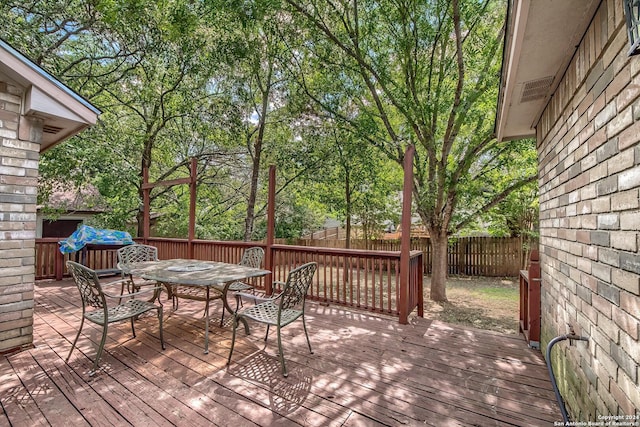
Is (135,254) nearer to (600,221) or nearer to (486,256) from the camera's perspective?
(600,221)

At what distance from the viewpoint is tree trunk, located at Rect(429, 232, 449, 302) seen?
6.67 metres

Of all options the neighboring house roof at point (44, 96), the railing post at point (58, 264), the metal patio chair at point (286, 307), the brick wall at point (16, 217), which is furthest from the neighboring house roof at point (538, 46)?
the railing post at point (58, 264)

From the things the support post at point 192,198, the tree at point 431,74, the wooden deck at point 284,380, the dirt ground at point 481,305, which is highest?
the tree at point 431,74

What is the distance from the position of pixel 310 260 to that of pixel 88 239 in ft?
16.0

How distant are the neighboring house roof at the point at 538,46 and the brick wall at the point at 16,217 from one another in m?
4.32

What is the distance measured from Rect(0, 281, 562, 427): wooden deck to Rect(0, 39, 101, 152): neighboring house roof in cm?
246

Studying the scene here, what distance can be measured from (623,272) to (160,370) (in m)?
3.31

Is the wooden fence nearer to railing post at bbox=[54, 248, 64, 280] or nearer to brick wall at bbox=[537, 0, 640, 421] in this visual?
brick wall at bbox=[537, 0, 640, 421]

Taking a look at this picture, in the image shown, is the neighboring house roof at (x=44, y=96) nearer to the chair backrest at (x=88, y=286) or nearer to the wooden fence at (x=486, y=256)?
the chair backrest at (x=88, y=286)

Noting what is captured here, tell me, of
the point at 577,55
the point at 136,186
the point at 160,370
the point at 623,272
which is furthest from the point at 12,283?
the point at 136,186

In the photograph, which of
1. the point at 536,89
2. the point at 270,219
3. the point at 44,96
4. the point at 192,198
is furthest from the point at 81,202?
the point at 536,89

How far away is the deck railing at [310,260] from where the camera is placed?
422 cm

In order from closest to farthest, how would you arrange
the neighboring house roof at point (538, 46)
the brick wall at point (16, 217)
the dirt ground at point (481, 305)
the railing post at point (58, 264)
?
the neighboring house roof at point (538, 46) < the brick wall at point (16, 217) < the dirt ground at point (481, 305) < the railing post at point (58, 264)

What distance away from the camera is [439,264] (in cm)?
677
